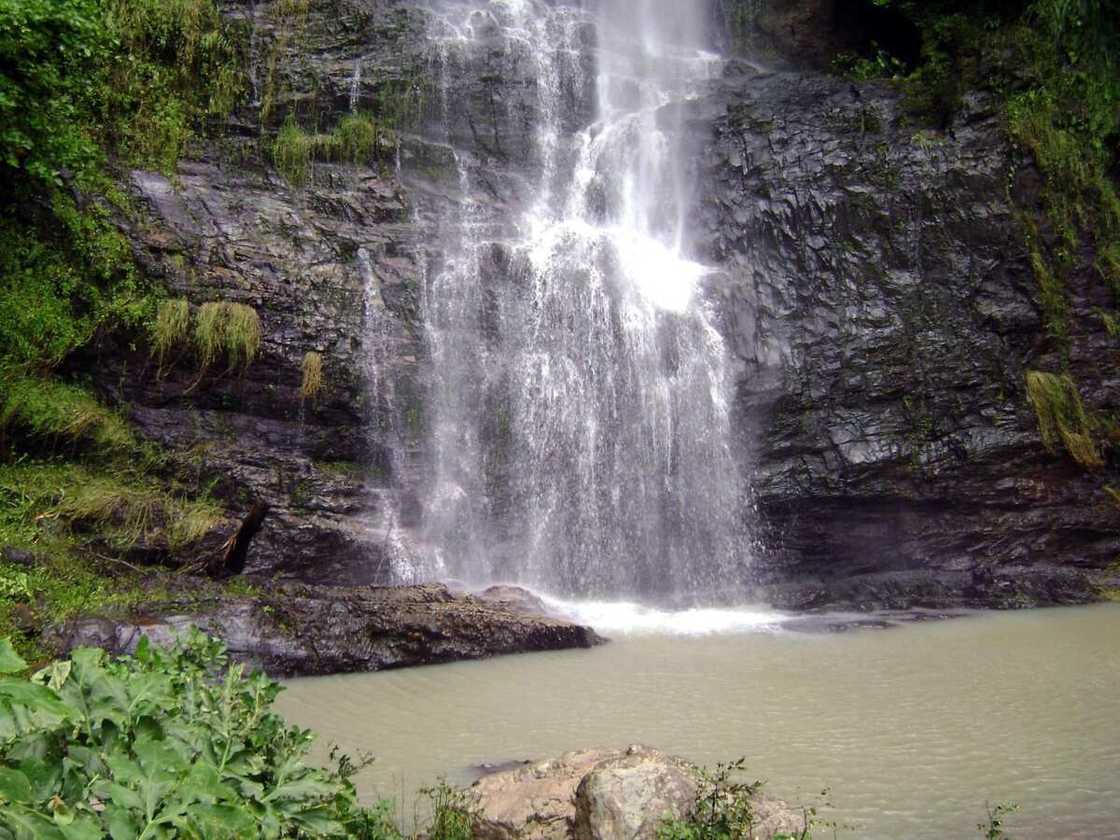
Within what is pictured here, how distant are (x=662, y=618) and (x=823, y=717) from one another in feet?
14.8

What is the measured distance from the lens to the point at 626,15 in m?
20.9

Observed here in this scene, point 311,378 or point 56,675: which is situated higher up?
point 311,378

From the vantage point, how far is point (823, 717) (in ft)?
19.5

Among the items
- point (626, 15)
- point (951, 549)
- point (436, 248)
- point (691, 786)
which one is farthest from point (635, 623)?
point (626, 15)

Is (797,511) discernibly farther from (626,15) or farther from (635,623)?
(626,15)

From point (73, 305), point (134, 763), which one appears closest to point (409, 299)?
point (73, 305)

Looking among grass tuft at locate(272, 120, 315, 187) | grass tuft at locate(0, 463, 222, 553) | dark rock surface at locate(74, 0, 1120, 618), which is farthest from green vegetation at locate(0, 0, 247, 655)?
grass tuft at locate(272, 120, 315, 187)

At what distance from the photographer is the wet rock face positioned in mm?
12312

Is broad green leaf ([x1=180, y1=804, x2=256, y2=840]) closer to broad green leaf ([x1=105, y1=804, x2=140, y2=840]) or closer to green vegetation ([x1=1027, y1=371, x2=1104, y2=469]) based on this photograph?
broad green leaf ([x1=105, y1=804, x2=140, y2=840])

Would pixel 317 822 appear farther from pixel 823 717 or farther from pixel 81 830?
pixel 823 717

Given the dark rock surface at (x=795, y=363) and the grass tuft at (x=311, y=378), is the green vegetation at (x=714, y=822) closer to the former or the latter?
the dark rock surface at (x=795, y=363)

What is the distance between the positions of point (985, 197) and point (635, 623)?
31.4 feet

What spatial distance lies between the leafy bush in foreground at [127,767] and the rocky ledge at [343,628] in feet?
19.0

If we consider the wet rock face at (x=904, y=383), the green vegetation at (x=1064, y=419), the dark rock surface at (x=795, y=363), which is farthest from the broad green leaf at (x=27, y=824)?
the green vegetation at (x=1064, y=419)
